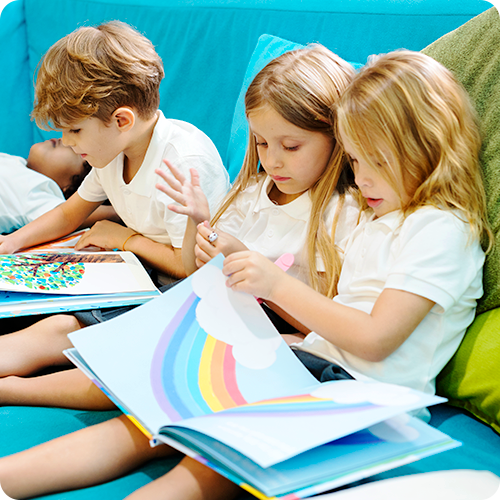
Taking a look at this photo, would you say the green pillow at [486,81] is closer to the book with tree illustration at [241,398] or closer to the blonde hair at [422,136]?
the blonde hair at [422,136]

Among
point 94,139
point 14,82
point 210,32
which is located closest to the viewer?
point 94,139

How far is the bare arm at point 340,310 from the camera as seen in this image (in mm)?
652

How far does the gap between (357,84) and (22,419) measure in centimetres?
68

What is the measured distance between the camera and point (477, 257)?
0.71 meters

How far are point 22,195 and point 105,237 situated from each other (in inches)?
14.9

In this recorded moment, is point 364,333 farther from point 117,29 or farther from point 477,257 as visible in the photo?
point 117,29

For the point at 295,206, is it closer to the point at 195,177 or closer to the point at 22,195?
the point at 195,177

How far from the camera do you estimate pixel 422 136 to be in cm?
70

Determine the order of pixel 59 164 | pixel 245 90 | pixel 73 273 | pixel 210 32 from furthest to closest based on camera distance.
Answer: pixel 59 164, pixel 210 32, pixel 245 90, pixel 73 273

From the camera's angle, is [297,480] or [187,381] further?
[187,381]

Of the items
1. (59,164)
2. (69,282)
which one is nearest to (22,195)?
(59,164)

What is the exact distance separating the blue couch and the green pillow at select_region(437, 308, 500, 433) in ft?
0.08

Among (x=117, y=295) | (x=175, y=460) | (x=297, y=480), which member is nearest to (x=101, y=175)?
(x=117, y=295)

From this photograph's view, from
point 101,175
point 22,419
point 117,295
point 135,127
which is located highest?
point 135,127
